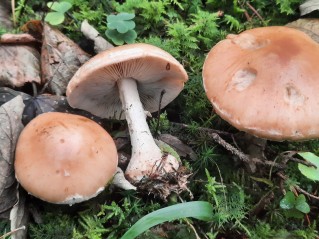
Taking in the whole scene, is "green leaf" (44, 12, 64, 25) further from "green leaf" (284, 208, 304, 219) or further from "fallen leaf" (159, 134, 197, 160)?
"green leaf" (284, 208, 304, 219)

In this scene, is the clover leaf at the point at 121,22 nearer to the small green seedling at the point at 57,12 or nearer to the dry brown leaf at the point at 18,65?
the small green seedling at the point at 57,12

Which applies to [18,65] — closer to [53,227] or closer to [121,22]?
[121,22]

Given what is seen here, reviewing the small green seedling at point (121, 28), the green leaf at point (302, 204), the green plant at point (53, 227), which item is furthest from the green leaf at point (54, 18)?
the green leaf at point (302, 204)

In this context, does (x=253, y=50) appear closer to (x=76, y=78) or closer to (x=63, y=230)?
(x=76, y=78)

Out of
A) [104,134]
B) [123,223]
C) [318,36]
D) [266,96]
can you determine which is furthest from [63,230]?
[318,36]

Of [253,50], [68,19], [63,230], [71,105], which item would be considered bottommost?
[63,230]
